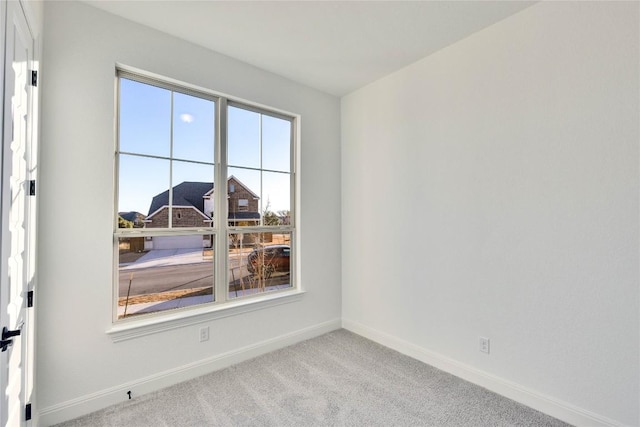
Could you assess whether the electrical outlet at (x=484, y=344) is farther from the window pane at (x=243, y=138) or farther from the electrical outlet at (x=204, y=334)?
the window pane at (x=243, y=138)

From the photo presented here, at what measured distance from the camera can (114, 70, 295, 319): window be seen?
243 centimetres

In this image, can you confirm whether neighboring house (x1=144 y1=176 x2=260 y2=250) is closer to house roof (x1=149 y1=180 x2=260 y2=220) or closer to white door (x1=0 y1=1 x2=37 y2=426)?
house roof (x1=149 y1=180 x2=260 y2=220)

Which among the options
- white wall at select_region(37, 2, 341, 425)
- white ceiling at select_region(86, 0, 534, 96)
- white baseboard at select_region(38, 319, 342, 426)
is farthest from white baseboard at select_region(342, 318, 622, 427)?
white ceiling at select_region(86, 0, 534, 96)

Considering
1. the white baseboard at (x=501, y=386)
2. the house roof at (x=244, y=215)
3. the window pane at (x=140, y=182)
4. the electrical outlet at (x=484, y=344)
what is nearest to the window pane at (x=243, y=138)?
the house roof at (x=244, y=215)

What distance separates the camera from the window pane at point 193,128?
2648 millimetres

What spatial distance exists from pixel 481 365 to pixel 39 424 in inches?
125

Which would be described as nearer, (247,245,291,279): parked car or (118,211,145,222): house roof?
(118,211,145,222): house roof

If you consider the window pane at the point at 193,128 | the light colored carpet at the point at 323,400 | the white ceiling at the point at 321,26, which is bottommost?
the light colored carpet at the point at 323,400

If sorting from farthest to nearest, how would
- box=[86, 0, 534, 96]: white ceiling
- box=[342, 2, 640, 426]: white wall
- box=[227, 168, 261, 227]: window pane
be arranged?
box=[227, 168, 261, 227]: window pane < box=[86, 0, 534, 96]: white ceiling < box=[342, 2, 640, 426]: white wall

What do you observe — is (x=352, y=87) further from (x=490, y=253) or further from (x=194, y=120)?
(x=490, y=253)

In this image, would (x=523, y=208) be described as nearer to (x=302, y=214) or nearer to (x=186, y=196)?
(x=302, y=214)

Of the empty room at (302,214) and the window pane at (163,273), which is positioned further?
the window pane at (163,273)

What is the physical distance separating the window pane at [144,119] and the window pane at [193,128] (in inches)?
2.9

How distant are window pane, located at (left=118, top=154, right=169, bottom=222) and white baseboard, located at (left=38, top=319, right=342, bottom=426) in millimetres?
1303
